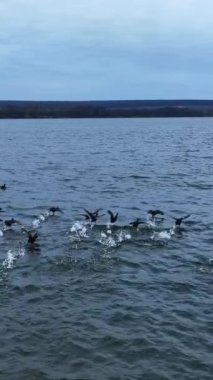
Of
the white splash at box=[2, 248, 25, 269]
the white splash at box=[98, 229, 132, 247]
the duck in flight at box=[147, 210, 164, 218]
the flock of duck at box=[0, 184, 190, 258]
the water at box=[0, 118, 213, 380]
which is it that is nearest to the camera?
the water at box=[0, 118, 213, 380]

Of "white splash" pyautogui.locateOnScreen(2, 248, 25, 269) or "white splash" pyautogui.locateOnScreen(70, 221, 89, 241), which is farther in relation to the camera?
"white splash" pyautogui.locateOnScreen(70, 221, 89, 241)

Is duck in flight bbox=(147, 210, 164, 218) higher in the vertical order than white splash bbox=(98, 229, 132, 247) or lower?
higher

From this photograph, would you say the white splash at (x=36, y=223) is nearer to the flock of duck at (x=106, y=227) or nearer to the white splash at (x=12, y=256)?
the flock of duck at (x=106, y=227)

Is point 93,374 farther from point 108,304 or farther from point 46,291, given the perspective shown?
point 46,291

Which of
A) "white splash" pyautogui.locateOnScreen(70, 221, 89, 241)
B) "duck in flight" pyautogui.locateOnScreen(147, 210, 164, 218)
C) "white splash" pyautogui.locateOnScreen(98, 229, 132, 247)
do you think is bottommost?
"white splash" pyautogui.locateOnScreen(98, 229, 132, 247)

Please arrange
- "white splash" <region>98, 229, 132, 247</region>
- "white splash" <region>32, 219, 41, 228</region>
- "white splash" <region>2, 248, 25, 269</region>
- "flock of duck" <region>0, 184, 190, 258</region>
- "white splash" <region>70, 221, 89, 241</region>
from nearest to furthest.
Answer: "white splash" <region>2, 248, 25, 269</region> → "white splash" <region>98, 229, 132, 247</region> → "flock of duck" <region>0, 184, 190, 258</region> → "white splash" <region>70, 221, 89, 241</region> → "white splash" <region>32, 219, 41, 228</region>

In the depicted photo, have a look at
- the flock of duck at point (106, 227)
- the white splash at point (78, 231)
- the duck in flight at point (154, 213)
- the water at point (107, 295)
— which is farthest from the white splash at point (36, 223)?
the duck in flight at point (154, 213)

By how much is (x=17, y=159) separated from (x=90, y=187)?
85.1ft

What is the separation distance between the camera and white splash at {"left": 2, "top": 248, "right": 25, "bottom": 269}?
19.0 metres

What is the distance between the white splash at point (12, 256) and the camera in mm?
19047

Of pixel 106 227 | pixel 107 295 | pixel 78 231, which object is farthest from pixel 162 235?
pixel 107 295

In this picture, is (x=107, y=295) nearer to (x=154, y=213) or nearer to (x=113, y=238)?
(x=113, y=238)

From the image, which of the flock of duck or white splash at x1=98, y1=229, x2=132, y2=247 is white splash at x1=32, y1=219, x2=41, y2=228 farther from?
white splash at x1=98, y1=229, x2=132, y2=247

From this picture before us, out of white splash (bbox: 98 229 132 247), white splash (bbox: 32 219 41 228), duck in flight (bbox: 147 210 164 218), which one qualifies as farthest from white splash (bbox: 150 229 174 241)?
white splash (bbox: 32 219 41 228)
